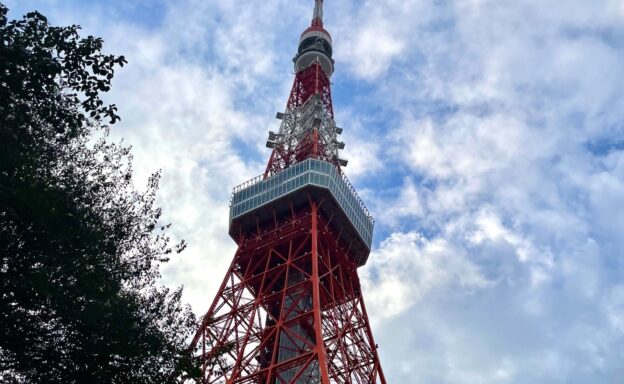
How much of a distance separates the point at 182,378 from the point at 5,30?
25.9ft

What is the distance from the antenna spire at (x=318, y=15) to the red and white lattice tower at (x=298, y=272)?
12371 mm

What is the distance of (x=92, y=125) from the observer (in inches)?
663

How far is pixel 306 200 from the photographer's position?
150ft

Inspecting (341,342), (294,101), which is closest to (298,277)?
(341,342)

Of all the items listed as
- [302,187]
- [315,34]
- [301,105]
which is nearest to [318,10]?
[315,34]

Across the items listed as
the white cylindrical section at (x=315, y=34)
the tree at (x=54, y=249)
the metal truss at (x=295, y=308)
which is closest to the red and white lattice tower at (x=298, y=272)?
the metal truss at (x=295, y=308)

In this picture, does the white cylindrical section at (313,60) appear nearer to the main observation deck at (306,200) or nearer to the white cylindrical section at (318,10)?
the white cylindrical section at (318,10)

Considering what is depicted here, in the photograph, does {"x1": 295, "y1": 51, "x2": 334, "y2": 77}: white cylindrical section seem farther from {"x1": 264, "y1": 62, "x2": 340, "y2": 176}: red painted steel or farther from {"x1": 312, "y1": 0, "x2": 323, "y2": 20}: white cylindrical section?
{"x1": 312, "y1": 0, "x2": 323, "y2": 20}: white cylindrical section

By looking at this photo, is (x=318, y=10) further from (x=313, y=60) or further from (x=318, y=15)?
(x=313, y=60)

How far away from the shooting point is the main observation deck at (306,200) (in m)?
45.5

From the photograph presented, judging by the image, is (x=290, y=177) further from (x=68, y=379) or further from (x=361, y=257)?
(x=68, y=379)

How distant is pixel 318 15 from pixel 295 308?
32528 mm

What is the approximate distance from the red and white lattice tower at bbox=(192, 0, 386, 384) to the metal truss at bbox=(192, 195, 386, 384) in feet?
0.20

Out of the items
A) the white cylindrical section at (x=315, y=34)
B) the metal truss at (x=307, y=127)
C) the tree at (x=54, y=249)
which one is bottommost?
the tree at (x=54, y=249)
